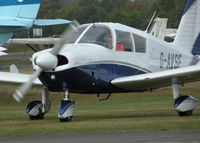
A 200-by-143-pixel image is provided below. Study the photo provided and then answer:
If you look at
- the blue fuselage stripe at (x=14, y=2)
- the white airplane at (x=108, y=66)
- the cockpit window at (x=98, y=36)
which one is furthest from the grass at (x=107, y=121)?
the blue fuselage stripe at (x=14, y=2)

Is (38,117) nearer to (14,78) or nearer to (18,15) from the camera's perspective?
(14,78)

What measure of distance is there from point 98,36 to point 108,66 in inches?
29.2

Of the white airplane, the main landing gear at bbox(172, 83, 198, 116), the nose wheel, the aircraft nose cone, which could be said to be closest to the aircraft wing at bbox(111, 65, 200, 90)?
the white airplane

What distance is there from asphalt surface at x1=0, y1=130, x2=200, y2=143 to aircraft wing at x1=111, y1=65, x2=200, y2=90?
3.80 m

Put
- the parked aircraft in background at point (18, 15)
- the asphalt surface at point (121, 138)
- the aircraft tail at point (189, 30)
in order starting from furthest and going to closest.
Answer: the parked aircraft in background at point (18, 15) → the aircraft tail at point (189, 30) → the asphalt surface at point (121, 138)

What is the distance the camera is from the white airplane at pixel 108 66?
1888cm

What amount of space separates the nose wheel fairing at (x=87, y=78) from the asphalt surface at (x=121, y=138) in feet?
11.2

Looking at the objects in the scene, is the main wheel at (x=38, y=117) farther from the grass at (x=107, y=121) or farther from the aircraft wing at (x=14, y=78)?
the aircraft wing at (x=14, y=78)

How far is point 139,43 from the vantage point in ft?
68.3

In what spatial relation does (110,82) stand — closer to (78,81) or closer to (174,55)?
(78,81)

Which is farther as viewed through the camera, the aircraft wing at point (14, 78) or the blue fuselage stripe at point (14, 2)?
the blue fuselage stripe at point (14, 2)

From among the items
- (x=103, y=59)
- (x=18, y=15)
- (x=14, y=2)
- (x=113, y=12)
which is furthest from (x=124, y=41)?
(x=113, y=12)

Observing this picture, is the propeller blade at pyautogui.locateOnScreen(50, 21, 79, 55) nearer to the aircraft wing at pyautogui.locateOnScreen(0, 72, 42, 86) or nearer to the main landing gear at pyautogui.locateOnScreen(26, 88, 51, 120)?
the main landing gear at pyautogui.locateOnScreen(26, 88, 51, 120)

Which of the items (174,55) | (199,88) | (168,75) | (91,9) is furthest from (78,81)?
(91,9)
